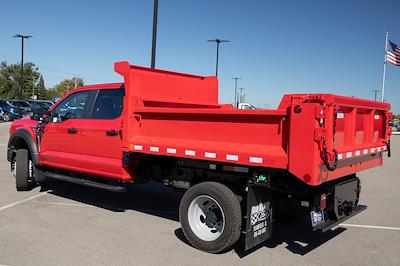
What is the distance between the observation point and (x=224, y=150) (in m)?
4.80

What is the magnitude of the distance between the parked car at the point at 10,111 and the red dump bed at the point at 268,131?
3153 centimetres

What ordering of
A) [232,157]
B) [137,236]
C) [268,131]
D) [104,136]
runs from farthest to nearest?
[104,136], [137,236], [232,157], [268,131]

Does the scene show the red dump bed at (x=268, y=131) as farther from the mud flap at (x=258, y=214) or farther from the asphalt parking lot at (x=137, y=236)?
the asphalt parking lot at (x=137, y=236)

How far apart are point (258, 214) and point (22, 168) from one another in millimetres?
5071

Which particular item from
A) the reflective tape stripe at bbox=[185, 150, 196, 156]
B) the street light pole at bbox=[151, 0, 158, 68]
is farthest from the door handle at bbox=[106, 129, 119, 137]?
the street light pole at bbox=[151, 0, 158, 68]

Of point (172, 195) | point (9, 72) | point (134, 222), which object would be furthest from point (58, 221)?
point (9, 72)

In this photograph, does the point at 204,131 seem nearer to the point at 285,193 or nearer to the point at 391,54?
the point at 285,193

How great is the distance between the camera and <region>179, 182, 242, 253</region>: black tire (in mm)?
4746

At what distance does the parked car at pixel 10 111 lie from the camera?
34438mm

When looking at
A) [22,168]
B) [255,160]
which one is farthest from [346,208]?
[22,168]

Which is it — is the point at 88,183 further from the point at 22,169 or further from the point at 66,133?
the point at 22,169

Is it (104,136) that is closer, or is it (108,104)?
(104,136)

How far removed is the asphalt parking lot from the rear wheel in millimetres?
173

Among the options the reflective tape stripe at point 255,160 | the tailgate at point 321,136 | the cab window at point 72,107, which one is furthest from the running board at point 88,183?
the tailgate at point 321,136
